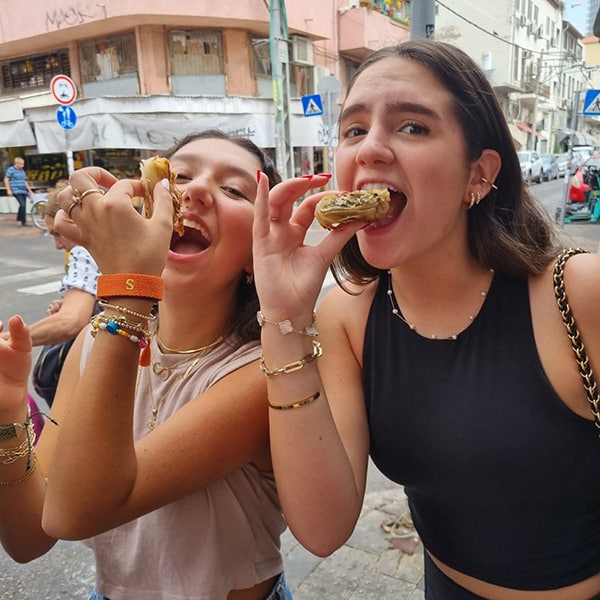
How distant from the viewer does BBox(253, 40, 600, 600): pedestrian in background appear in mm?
1268

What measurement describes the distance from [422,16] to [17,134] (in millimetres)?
17066

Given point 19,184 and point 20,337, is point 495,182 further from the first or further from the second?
point 19,184

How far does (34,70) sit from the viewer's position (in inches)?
674

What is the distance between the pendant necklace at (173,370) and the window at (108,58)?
15.8 m

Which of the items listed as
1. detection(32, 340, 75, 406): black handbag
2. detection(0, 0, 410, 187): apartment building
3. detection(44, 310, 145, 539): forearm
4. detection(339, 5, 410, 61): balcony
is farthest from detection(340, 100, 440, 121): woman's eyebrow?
detection(339, 5, 410, 61): balcony

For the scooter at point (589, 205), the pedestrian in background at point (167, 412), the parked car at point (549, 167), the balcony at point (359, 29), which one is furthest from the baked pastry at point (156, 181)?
the parked car at point (549, 167)

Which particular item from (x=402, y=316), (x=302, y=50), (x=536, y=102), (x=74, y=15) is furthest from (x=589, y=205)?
(x=536, y=102)

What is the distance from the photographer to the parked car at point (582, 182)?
14391 mm

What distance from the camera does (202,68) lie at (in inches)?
611

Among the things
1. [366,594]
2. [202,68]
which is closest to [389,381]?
[366,594]

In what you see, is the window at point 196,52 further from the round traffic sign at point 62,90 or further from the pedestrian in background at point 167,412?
the pedestrian in background at point 167,412

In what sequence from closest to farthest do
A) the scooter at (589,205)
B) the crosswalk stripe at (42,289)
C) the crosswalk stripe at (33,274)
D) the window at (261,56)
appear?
the crosswalk stripe at (42,289) → the crosswalk stripe at (33,274) → the scooter at (589,205) → the window at (261,56)

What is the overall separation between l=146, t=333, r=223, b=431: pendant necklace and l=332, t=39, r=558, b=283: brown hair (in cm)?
82

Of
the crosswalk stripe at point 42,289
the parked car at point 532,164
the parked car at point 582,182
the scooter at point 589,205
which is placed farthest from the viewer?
the parked car at point 532,164
